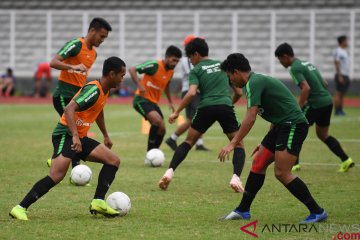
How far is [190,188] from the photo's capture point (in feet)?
36.7

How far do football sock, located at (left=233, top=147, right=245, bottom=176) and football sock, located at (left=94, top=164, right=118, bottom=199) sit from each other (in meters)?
2.66

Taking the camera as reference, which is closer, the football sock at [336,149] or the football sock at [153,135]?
the football sock at [336,149]

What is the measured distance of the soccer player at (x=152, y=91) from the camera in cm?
1421

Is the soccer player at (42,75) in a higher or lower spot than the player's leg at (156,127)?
lower

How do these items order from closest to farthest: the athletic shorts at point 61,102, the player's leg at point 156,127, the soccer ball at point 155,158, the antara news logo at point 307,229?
the antara news logo at point 307,229
the athletic shorts at point 61,102
the soccer ball at point 155,158
the player's leg at point 156,127

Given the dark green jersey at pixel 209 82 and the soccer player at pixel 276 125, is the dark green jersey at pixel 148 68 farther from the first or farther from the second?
the soccer player at pixel 276 125

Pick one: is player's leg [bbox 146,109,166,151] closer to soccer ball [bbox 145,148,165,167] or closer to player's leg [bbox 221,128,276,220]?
soccer ball [bbox 145,148,165,167]

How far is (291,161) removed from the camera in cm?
839

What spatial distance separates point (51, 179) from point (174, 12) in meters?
27.9

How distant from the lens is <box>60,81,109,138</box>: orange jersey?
868cm

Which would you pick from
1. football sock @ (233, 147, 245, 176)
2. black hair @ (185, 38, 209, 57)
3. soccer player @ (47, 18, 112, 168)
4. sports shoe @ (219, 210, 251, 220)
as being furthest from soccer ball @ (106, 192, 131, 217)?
soccer player @ (47, 18, 112, 168)

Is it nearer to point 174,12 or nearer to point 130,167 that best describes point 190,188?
point 130,167

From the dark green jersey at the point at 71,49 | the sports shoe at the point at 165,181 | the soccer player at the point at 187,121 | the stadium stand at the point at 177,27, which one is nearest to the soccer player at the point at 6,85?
the stadium stand at the point at 177,27

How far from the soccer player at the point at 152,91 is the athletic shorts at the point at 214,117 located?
2801mm
